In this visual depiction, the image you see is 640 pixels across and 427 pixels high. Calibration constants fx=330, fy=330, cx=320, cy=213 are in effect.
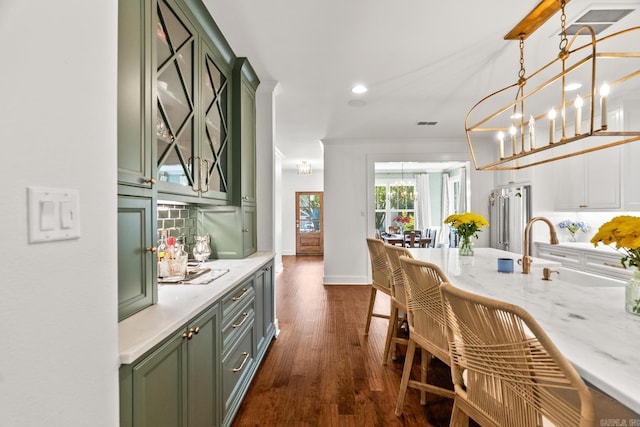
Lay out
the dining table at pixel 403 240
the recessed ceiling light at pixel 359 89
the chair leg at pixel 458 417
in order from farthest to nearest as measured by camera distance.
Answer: the dining table at pixel 403 240, the recessed ceiling light at pixel 359 89, the chair leg at pixel 458 417

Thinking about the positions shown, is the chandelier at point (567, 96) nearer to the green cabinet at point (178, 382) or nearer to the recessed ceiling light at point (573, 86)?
the recessed ceiling light at point (573, 86)

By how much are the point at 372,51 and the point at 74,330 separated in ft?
8.45

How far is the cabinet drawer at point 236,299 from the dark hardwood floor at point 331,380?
66 cm

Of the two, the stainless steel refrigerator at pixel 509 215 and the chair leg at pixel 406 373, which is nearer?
the chair leg at pixel 406 373

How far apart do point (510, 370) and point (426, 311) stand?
0.73m

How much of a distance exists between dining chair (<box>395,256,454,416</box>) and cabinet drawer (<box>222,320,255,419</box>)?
980 mm

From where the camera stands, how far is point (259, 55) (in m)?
2.66

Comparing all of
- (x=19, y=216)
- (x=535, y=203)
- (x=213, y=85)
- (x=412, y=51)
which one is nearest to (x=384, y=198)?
(x=535, y=203)

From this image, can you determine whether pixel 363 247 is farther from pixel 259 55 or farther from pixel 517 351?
pixel 517 351

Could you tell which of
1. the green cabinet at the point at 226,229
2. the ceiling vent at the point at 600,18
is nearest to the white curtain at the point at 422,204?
the ceiling vent at the point at 600,18

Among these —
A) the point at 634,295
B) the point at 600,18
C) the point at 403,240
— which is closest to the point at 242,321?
the point at 634,295

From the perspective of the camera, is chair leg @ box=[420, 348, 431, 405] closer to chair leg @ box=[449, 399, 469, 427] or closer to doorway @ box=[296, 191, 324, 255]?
chair leg @ box=[449, 399, 469, 427]

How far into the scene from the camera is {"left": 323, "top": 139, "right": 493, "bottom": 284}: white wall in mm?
5688

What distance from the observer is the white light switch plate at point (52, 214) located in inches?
A: 25.7
